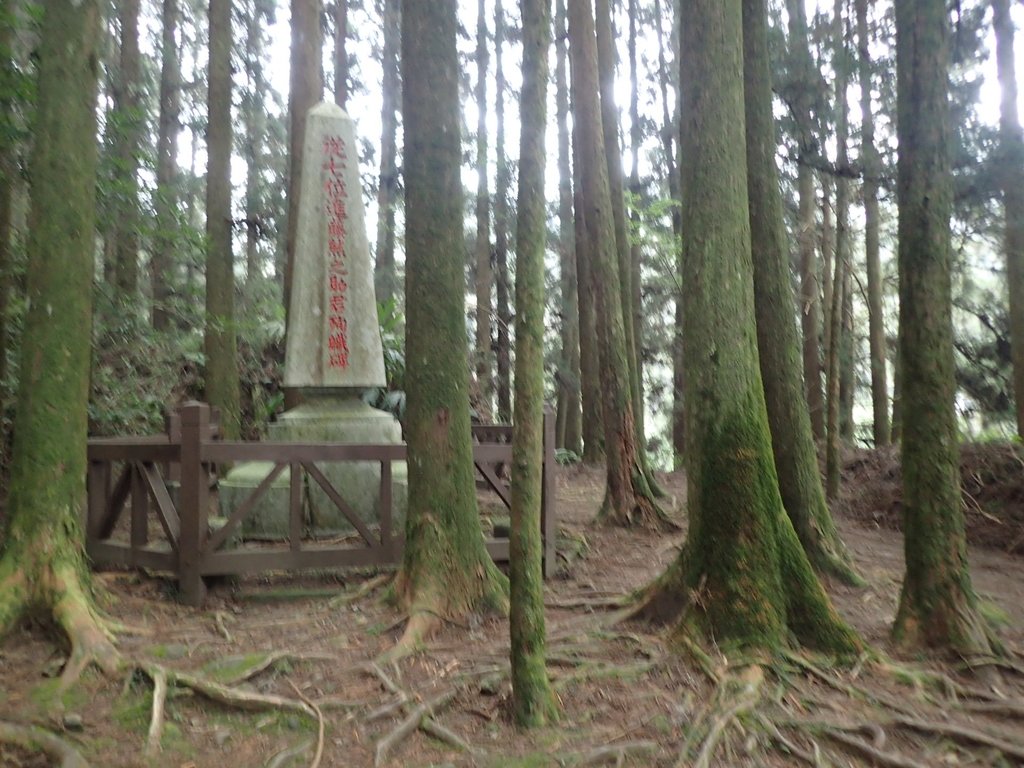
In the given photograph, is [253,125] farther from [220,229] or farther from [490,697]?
[490,697]

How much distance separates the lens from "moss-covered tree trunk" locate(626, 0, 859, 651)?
469 cm

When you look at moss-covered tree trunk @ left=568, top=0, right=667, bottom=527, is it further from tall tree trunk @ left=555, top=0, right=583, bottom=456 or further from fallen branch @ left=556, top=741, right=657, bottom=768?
tall tree trunk @ left=555, top=0, right=583, bottom=456

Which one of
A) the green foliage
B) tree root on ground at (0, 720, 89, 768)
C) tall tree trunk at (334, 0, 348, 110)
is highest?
tall tree trunk at (334, 0, 348, 110)

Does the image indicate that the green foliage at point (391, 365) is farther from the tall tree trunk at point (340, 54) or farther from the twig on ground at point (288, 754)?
the twig on ground at point (288, 754)

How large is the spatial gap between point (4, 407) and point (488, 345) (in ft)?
39.5

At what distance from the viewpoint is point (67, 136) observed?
16.6ft

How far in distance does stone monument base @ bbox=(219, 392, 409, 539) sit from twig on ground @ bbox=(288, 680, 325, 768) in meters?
2.50

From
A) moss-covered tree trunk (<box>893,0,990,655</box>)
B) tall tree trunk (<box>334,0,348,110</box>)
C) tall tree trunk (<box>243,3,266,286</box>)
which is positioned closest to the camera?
moss-covered tree trunk (<box>893,0,990,655</box>)

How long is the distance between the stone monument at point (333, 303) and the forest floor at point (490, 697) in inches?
95.2

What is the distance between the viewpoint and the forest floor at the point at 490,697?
3.57 metres

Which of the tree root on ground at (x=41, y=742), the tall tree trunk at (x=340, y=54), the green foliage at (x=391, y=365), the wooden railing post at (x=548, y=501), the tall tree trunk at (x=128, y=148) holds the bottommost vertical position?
the tree root on ground at (x=41, y=742)

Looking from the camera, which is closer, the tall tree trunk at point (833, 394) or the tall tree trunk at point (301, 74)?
the tall tree trunk at point (833, 394)

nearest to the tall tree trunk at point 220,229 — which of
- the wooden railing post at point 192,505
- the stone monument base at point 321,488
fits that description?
the stone monument base at point 321,488

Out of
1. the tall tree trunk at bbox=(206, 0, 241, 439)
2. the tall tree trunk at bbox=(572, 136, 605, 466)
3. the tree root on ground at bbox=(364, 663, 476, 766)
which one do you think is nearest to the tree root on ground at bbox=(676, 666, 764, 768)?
the tree root on ground at bbox=(364, 663, 476, 766)
